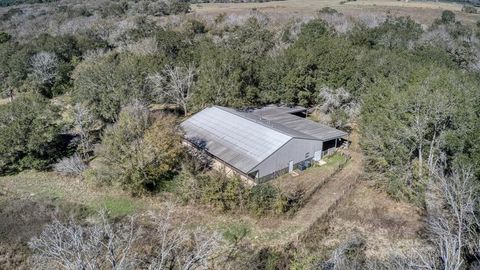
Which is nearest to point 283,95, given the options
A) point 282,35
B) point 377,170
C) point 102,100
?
point 377,170

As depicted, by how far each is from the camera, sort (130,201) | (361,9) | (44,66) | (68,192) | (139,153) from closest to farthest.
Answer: (130,201) → (139,153) → (68,192) → (44,66) → (361,9)

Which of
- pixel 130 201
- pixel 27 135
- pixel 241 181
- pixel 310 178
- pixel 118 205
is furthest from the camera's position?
pixel 27 135

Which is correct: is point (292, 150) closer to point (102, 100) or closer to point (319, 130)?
point (319, 130)

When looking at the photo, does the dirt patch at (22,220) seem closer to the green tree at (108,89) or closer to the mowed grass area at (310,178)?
the green tree at (108,89)

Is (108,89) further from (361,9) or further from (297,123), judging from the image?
(361,9)

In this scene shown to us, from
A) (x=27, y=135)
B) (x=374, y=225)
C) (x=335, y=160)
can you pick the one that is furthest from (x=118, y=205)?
(x=335, y=160)

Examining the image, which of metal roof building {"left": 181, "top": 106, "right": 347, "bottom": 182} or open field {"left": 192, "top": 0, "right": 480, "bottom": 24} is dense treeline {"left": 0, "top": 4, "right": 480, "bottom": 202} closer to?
metal roof building {"left": 181, "top": 106, "right": 347, "bottom": 182}
